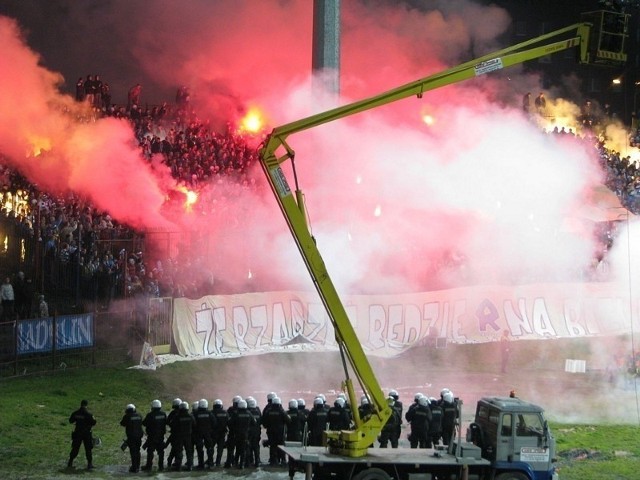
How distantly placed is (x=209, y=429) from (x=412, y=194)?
1449cm

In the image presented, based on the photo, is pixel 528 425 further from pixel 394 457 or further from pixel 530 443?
pixel 394 457

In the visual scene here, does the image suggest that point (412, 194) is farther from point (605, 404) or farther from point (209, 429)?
point (209, 429)

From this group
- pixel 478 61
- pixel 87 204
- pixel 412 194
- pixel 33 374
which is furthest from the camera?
pixel 412 194

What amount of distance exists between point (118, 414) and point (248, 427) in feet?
16.3

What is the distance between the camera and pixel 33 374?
22422 mm

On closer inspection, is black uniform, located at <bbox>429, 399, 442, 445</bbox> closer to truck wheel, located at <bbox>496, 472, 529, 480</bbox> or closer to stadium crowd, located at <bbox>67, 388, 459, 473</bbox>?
stadium crowd, located at <bbox>67, 388, 459, 473</bbox>

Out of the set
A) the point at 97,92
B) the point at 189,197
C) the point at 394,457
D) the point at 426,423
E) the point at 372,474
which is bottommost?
the point at 372,474

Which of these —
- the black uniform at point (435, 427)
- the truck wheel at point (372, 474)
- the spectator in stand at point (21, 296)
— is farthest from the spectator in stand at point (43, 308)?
the truck wheel at point (372, 474)

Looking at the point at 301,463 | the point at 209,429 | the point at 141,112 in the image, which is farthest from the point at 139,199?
the point at 301,463

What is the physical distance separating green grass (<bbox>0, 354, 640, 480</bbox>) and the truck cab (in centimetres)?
170

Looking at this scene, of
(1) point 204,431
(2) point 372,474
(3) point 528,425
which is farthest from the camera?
(1) point 204,431

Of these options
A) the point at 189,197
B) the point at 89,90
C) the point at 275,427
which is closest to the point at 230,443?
the point at 275,427

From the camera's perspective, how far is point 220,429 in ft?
56.4

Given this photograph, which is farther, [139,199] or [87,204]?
[139,199]
